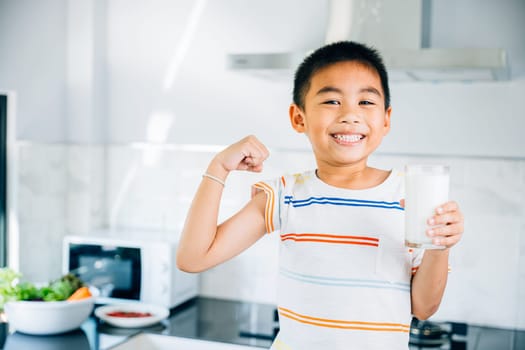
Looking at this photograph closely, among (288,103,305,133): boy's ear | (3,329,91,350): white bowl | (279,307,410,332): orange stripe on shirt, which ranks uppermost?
(288,103,305,133): boy's ear

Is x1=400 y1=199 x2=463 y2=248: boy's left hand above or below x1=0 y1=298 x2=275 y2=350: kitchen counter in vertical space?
above

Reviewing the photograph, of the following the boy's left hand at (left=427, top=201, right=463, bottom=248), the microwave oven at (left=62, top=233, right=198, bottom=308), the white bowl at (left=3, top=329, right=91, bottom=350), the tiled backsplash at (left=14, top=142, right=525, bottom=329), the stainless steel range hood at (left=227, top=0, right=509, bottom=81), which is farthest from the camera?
the microwave oven at (left=62, top=233, right=198, bottom=308)

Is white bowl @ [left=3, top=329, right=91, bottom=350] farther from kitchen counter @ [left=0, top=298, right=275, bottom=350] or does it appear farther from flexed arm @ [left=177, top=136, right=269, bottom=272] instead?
flexed arm @ [left=177, top=136, right=269, bottom=272]

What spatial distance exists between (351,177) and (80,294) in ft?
4.59

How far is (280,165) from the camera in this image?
2695 millimetres

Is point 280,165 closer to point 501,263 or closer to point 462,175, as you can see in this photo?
point 462,175

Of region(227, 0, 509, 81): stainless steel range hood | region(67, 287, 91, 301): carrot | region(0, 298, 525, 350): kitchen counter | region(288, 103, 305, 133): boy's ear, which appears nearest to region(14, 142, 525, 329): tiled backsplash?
region(0, 298, 525, 350): kitchen counter

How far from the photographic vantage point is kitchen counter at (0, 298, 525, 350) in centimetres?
215

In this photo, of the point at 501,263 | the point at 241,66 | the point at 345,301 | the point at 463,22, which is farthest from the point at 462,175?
the point at 345,301

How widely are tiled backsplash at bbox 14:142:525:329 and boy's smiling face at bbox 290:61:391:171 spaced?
4.79 ft

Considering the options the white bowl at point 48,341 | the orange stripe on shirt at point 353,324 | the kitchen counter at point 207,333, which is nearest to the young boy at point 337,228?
the orange stripe on shirt at point 353,324

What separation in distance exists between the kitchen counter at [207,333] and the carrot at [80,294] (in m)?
0.12

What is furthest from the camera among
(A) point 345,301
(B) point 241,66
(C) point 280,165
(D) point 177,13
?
(D) point 177,13

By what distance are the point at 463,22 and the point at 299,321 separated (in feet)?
5.64
